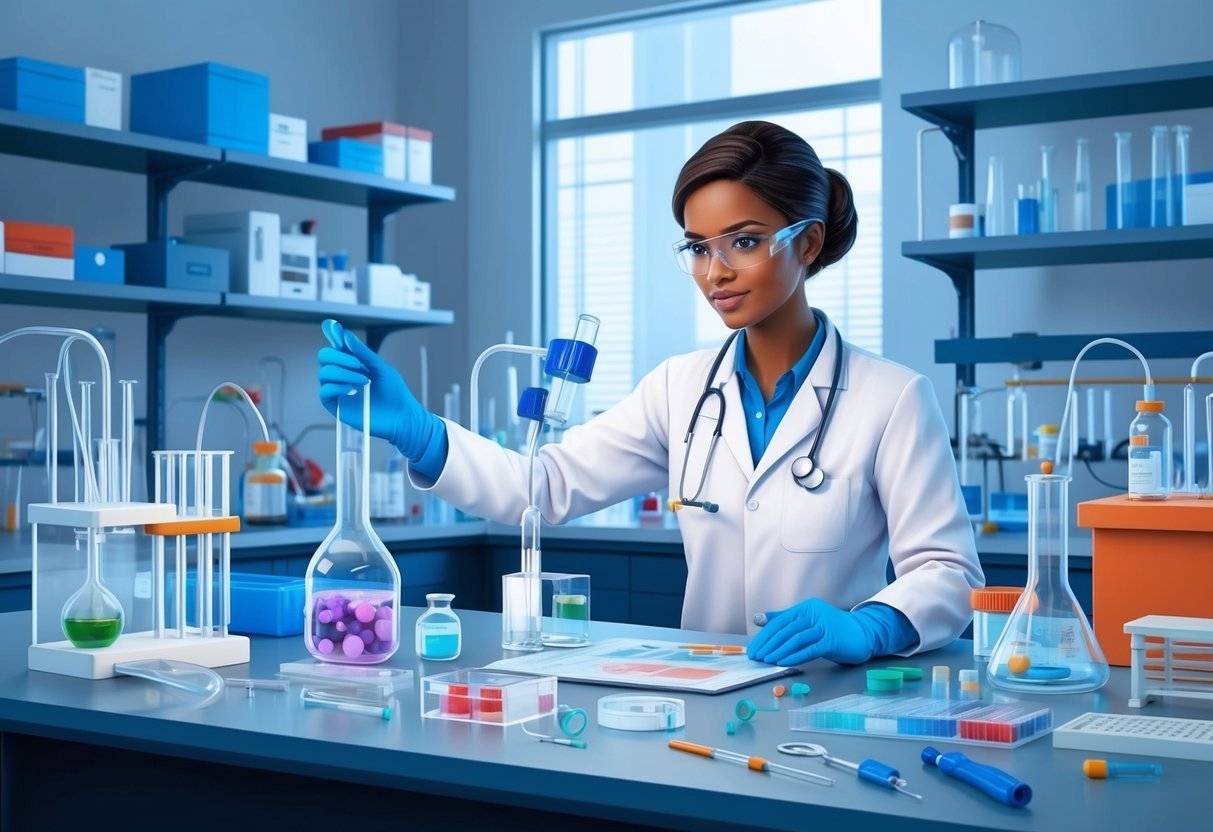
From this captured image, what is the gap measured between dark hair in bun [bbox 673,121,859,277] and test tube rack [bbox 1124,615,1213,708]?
2.49 ft

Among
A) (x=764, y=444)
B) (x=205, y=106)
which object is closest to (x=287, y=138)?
(x=205, y=106)

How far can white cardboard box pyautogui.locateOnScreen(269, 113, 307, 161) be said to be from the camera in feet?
12.7

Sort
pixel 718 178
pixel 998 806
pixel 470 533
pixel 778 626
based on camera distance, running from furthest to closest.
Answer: pixel 470 533
pixel 718 178
pixel 778 626
pixel 998 806

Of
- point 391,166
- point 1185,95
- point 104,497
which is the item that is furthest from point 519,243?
point 104,497

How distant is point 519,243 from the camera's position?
16.2ft

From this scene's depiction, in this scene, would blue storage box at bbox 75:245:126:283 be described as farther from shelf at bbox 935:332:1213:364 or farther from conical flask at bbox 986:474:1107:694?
conical flask at bbox 986:474:1107:694

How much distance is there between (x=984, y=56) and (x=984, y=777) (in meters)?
3.06

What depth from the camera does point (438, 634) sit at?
152cm

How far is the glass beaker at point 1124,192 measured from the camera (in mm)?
3420

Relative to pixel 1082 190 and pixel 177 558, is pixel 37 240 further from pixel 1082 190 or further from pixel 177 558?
pixel 1082 190

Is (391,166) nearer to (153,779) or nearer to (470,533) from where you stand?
(470,533)

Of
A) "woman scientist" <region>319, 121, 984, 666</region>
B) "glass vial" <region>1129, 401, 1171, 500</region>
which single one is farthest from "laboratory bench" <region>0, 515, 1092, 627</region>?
"glass vial" <region>1129, 401, 1171, 500</region>

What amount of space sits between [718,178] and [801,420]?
360mm

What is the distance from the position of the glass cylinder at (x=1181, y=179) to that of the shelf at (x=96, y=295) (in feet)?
8.04
